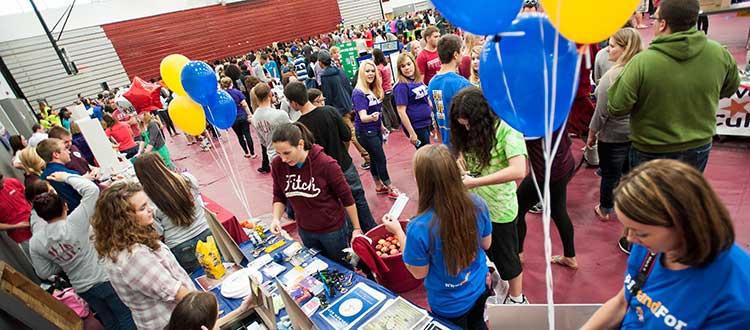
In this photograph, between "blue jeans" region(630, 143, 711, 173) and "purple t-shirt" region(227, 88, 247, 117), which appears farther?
"purple t-shirt" region(227, 88, 247, 117)

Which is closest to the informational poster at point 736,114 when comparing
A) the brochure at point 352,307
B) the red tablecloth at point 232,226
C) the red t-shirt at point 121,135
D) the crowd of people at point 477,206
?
the crowd of people at point 477,206

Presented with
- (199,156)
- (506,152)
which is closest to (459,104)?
(506,152)

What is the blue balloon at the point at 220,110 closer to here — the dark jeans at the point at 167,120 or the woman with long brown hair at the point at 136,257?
the woman with long brown hair at the point at 136,257

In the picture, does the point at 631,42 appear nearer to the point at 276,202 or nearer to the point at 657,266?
the point at 657,266

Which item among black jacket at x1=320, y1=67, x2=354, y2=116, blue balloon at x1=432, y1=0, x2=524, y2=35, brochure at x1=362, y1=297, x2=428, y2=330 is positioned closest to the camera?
blue balloon at x1=432, y1=0, x2=524, y2=35

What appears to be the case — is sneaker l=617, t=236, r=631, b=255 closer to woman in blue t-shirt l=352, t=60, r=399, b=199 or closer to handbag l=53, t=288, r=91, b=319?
woman in blue t-shirt l=352, t=60, r=399, b=199

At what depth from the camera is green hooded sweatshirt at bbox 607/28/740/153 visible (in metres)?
1.90

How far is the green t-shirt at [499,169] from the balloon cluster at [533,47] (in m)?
0.45

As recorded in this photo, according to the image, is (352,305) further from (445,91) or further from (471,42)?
(471,42)

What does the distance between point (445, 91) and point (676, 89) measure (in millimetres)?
1352

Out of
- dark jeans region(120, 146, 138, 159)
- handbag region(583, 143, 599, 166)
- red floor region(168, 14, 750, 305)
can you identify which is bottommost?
red floor region(168, 14, 750, 305)

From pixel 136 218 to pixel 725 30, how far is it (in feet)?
35.6

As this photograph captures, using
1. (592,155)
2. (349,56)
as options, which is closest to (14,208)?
(592,155)

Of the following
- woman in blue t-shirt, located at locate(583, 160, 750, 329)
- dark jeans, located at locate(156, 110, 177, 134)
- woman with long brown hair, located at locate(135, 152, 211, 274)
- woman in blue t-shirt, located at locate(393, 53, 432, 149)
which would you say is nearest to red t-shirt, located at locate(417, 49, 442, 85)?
woman in blue t-shirt, located at locate(393, 53, 432, 149)
